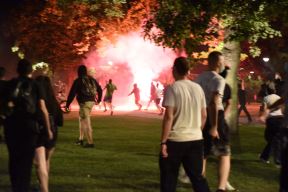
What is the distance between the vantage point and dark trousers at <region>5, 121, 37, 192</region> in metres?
6.93

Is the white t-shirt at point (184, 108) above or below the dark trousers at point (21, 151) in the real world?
above

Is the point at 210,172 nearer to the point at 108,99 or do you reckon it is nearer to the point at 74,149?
the point at 74,149

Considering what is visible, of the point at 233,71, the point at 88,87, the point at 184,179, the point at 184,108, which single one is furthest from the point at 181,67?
the point at 233,71

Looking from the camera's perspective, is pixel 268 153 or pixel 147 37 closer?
pixel 268 153

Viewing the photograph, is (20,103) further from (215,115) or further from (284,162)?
(284,162)

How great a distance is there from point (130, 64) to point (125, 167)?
4395 cm

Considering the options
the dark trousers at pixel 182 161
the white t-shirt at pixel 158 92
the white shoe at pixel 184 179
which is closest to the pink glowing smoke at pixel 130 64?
the white t-shirt at pixel 158 92

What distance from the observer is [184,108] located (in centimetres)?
661

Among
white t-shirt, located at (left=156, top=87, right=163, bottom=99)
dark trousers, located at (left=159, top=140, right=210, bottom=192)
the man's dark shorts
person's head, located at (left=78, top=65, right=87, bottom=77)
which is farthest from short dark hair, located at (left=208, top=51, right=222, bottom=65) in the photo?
white t-shirt, located at (left=156, top=87, right=163, bottom=99)

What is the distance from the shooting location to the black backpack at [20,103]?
22.7ft

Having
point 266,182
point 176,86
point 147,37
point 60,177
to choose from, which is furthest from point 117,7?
point 176,86

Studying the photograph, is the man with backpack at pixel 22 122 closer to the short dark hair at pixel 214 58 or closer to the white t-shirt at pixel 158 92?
the short dark hair at pixel 214 58

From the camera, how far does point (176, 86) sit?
6578 mm

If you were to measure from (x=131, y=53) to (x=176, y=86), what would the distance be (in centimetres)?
4826
